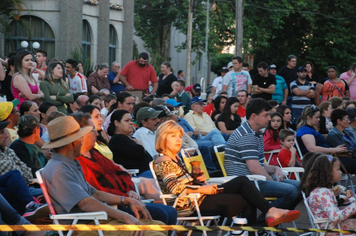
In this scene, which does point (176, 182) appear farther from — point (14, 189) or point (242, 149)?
point (14, 189)

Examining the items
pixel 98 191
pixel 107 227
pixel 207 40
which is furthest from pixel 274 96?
pixel 207 40

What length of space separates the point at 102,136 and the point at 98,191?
1979mm

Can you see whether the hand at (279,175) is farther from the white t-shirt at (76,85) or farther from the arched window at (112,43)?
the arched window at (112,43)

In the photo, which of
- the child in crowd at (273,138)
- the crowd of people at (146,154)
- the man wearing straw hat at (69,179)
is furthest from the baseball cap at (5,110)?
the child in crowd at (273,138)

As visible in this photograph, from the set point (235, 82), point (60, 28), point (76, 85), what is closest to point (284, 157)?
point (76, 85)

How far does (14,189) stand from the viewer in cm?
622

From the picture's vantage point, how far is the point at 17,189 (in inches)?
245

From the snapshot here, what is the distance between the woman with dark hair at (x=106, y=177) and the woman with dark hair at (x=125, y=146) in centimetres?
129

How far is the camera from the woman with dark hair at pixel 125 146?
8.16 meters

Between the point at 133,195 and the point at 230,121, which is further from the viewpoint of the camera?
the point at 230,121

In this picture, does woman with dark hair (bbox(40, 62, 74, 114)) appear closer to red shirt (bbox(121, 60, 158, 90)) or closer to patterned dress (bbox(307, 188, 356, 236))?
red shirt (bbox(121, 60, 158, 90))

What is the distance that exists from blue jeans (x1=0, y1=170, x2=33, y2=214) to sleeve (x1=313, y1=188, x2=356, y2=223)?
2.92m

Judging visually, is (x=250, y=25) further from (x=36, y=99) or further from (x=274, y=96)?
(x=36, y=99)

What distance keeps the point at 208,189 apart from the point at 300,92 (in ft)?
29.9
